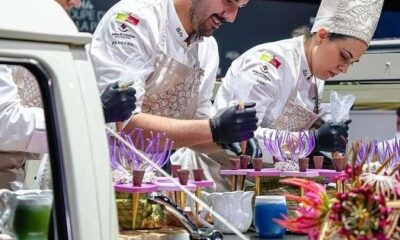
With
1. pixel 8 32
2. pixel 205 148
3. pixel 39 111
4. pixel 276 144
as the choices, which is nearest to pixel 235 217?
pixel 276 144

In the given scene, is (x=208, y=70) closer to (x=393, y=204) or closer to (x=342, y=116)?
(x=342, y=116)

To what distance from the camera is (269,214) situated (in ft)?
6.66

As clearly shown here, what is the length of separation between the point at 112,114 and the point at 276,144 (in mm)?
594

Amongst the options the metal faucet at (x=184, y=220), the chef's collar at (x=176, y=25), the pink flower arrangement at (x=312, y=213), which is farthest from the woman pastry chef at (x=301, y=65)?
the pink flower arrangement at (x=312, y=213)

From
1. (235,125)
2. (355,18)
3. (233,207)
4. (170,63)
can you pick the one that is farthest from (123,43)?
(355,18)

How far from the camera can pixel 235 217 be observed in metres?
2.09

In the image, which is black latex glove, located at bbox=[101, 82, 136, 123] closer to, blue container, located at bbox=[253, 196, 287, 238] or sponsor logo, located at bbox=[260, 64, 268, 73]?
blue container, located at bbox=[253, 196, 287, 238]

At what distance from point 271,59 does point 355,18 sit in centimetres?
36

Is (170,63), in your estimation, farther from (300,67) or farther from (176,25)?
(300,67)

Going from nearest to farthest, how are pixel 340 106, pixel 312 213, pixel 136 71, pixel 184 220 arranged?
pixel 312 213, pixel 184 220, pixel 136 71, pixel 340 106

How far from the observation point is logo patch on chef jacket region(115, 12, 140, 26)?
2434 mm

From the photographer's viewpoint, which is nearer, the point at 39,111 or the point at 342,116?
the point at 39,111

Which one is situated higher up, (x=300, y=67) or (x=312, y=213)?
(x=300, y=67)

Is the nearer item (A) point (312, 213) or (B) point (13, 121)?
(A) point (312, 213)
